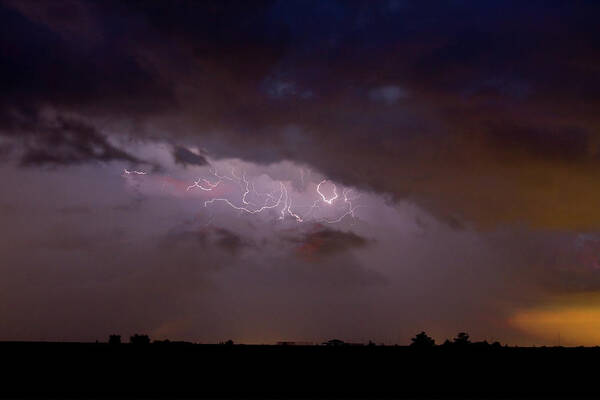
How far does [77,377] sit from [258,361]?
7.12 meters

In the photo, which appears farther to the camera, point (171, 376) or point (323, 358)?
point (323, 358)

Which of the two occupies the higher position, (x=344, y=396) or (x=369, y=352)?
(x=369, y=352)

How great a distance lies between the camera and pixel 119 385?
2358cm

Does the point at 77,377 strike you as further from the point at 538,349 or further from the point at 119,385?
the point at 538,349

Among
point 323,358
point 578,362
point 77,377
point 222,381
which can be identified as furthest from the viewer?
point 578,362

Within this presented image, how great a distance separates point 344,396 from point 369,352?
3.50 metres

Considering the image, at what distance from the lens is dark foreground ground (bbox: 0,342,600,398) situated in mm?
23391

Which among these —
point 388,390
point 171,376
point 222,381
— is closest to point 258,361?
point 222,381

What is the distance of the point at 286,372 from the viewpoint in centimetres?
2620

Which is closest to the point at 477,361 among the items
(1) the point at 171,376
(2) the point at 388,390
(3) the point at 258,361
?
(2) the point at 388,390

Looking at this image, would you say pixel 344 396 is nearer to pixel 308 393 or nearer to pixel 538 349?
pixel 308 393

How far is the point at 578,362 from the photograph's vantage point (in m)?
30.5

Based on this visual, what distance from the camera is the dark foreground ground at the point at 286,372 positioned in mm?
23391

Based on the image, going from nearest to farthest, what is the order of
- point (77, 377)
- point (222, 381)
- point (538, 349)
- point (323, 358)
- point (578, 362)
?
point (77, 377) → point (222, 381) → point (323, 358) → point (578, 362) → point (538, 349)
